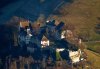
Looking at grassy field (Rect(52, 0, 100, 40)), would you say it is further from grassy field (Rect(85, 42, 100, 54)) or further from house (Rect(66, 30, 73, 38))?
house (Rect(66, 30, 73, 38))

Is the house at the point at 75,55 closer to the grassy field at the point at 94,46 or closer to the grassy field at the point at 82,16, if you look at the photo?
the grassy field at the point at 94,46

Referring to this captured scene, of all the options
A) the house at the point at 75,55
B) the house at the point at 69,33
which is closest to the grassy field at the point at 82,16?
the house at the point at 69,33

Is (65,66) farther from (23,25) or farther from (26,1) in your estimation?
(26,1)

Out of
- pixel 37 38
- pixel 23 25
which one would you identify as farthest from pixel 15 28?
pixel 37 38

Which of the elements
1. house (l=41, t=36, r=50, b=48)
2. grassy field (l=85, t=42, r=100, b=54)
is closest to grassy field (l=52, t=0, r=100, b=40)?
grassy field (l=85, t=42, r=100, b=54)

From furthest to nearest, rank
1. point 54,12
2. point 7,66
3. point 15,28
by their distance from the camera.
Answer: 1. point 54,12
2. point 15,28
3. point 7,66

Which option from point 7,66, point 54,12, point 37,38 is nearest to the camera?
point 7,66

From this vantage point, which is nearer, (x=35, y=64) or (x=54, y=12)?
(x=35, y=64)

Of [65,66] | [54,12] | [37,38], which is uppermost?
[54,12]

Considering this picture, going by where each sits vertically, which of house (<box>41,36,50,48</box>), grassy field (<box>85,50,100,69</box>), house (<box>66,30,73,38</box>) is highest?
house (<box>66,30,73,38</box>)
